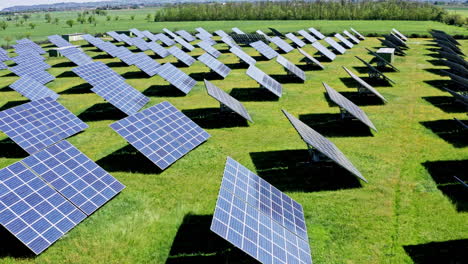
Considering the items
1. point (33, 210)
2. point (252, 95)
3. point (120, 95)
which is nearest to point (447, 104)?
point (252, 95)

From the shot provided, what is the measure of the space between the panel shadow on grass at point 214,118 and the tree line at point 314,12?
83.8m

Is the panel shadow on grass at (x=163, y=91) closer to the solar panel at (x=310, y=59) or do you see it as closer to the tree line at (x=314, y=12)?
the solar panel at (x=310, y=59)

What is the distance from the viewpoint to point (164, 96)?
3294 cm

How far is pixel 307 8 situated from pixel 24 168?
10176 cm

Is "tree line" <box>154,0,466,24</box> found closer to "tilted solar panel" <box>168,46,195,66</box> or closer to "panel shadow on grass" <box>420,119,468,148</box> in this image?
"tilted solar panel" <box>168,46,195,66</box>

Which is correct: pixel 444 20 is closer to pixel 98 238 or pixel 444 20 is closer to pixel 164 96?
pixel 164 96

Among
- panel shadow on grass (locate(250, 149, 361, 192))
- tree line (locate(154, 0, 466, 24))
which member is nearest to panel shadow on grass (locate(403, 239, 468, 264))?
panel shadow on grass (locate(250, 149, 361, 192))

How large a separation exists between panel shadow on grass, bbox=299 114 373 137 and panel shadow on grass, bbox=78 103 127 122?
1384 centimetres

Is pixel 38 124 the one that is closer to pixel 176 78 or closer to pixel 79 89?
pixel 176 78

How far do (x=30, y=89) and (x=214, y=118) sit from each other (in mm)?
15260

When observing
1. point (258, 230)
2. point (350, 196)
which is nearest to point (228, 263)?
point (258, 230)

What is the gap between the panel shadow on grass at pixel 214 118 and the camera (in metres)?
25.8

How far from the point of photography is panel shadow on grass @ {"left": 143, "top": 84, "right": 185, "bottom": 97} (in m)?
33.6

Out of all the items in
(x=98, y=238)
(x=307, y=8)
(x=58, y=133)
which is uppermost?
(x=307, y=8)
